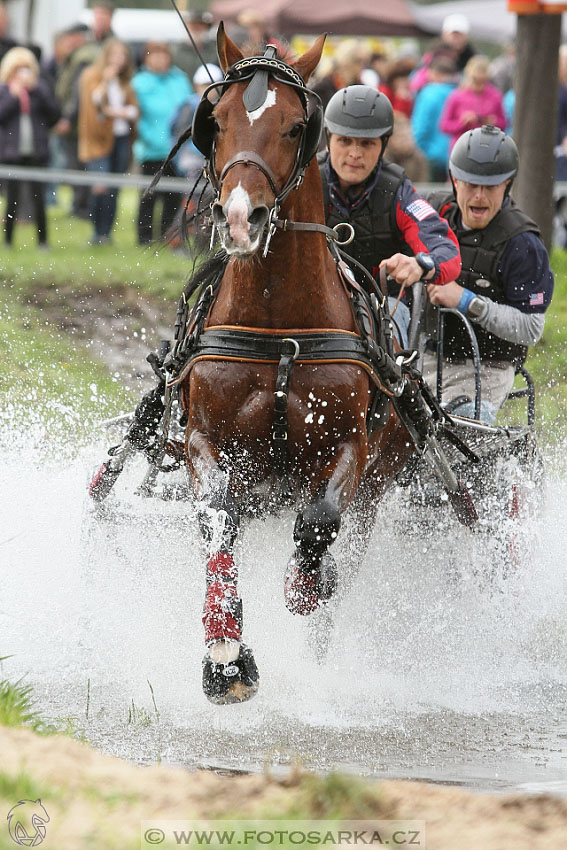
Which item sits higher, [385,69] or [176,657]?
[385,69]

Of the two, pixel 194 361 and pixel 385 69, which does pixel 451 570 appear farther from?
pixel 385 69

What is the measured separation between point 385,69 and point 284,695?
1257cm

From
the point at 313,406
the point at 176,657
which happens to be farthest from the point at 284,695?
the point at 313,406

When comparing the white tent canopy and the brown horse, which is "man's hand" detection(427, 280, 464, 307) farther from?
the white tent canopy

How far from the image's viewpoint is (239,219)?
3730 millimetres

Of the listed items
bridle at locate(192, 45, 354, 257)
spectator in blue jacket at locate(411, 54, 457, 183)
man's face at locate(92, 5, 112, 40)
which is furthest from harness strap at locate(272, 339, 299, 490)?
man's face at locate(92, 5, 112, 40)

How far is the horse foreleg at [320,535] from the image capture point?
13.7 ft

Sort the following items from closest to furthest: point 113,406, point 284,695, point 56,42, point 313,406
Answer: point 313,406, point 284,695, point 113,406, point 56,42

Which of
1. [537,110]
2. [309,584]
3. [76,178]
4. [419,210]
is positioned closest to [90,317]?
[76,178]

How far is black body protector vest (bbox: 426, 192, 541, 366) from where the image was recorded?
5891mm

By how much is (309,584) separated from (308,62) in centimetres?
177

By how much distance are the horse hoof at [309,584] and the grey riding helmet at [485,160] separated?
226 cm

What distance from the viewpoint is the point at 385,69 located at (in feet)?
52.1

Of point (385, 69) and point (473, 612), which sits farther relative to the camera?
point (385, 69)
